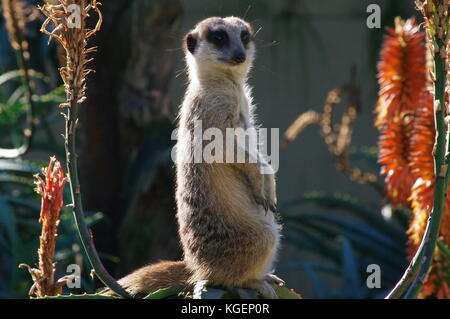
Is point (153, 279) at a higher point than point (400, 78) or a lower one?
lower

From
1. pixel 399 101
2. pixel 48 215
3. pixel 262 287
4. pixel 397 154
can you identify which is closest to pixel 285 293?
pixel 262 287

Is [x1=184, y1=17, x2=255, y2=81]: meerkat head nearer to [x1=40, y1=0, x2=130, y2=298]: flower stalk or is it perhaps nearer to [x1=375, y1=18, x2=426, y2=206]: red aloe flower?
[x1=375, y1=18, x2=426, y2=206]: red aloe flower

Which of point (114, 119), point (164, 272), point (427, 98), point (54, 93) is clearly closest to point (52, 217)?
point (164, 272)

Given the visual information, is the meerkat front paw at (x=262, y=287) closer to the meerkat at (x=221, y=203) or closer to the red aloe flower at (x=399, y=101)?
the meerkat at (x=221, y=203)

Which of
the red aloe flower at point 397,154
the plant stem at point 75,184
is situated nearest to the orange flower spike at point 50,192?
the plant stem at point 75,184

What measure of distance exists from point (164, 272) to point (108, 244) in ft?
9.14

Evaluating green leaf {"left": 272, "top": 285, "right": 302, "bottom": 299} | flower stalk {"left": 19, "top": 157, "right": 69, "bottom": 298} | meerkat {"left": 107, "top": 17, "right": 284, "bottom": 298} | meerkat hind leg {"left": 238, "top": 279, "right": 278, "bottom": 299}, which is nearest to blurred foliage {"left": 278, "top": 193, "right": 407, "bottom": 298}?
meerkat {"left": 107, "top": 17, "right": 284, "bottom": 298}

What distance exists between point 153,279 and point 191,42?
3.54 ft

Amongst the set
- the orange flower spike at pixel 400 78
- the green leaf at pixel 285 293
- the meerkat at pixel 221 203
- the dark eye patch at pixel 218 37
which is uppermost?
the dark eye patch at pixel 218 37

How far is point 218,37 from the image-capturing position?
104 inches

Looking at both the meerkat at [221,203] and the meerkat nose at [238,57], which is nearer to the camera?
the meerkat at [221,203]

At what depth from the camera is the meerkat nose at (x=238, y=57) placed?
2.60m

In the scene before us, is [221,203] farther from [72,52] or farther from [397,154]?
[72,52]

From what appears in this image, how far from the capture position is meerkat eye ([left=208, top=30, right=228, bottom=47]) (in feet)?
8.68
